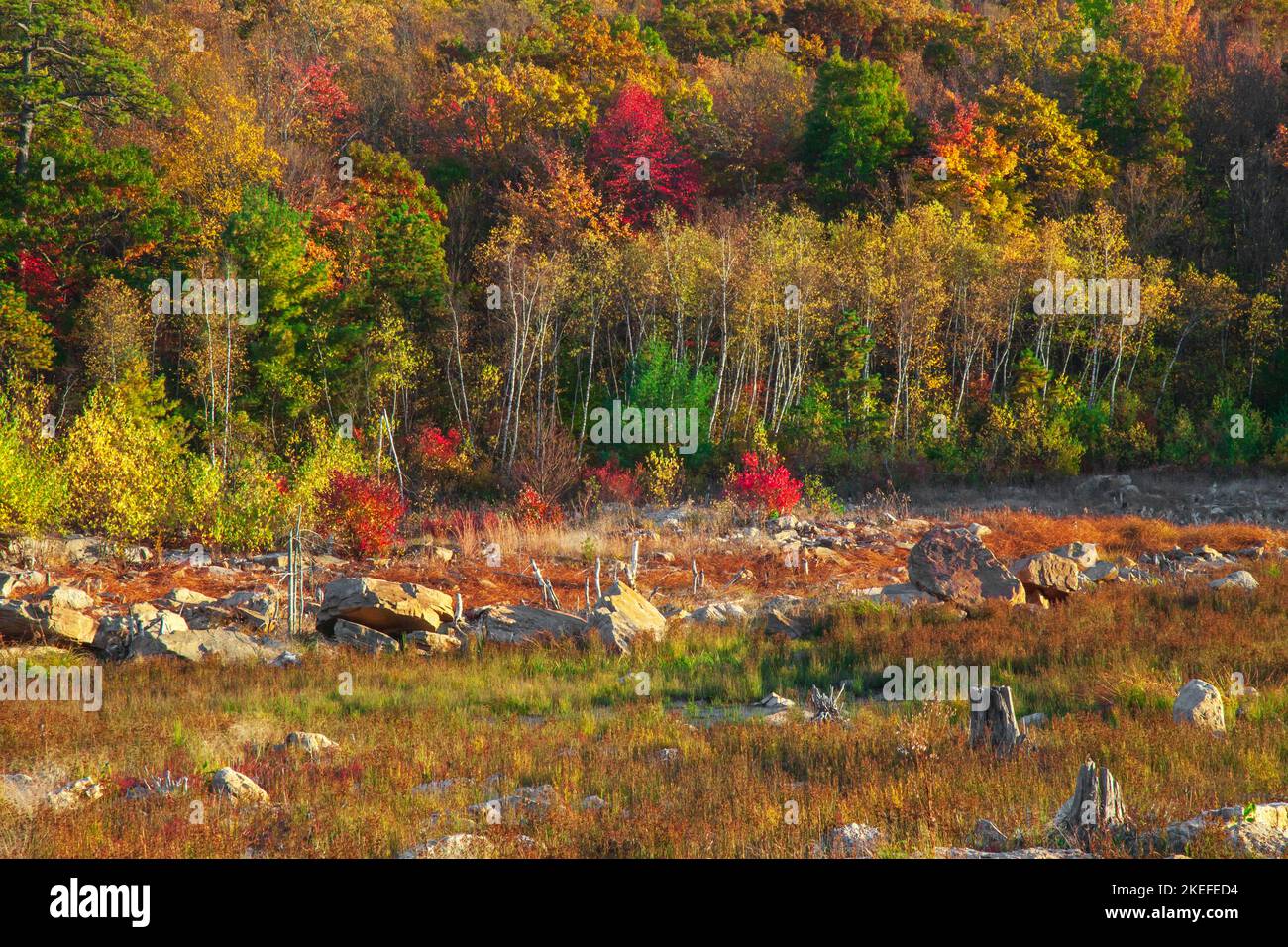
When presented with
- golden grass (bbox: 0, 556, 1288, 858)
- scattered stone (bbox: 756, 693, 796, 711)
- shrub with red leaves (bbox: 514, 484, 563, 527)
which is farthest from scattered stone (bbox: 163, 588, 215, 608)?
scattered stone (bbox: 756, 693, 796, 711)

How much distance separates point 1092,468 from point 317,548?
25.1 meters

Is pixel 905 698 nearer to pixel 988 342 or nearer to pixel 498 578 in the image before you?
pixel 498 578

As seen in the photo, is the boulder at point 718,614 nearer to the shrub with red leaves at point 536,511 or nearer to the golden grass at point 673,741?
the golden grass at point 673,741

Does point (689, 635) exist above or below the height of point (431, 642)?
above

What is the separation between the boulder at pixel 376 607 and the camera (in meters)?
16.9

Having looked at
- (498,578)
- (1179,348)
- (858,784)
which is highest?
(1179,348)

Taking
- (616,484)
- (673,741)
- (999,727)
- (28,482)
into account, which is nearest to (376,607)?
(673,741)

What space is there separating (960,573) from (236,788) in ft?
40.0

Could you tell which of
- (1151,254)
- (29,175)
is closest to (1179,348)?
(1151,254)

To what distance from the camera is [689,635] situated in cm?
1678

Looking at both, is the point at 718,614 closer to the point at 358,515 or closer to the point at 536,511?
the point at 358,515

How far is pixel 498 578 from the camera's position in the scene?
2283 cm

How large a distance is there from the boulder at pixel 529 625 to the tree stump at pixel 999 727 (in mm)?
7594

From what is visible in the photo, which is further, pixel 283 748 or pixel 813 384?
pixel 813 384
